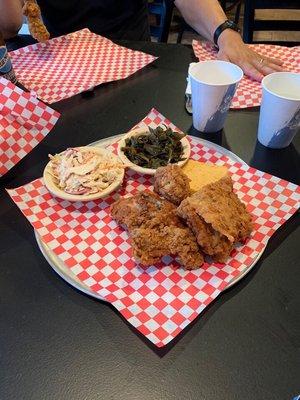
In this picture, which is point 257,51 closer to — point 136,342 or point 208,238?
point 208,238

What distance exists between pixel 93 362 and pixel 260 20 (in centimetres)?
227

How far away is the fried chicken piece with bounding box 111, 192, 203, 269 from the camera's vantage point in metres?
0.98

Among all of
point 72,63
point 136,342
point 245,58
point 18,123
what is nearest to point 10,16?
point 72,63

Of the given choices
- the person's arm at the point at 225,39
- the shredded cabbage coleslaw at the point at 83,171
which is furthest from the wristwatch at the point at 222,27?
the shredded cabbage coleslaw at the point at 83,171

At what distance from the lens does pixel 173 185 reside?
3.71 feet

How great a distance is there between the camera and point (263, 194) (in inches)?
47.6

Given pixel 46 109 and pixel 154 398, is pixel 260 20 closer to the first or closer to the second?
pixel 46 109

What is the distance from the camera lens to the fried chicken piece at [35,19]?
6.02ft

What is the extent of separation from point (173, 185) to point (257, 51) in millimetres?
1300

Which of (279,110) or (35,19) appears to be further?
(35,19)

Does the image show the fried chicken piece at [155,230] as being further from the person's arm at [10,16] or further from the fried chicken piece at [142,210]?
the person's arm at [10,16]

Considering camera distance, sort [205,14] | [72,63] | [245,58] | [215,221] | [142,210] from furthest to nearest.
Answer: [205,14] → [72,63] → [245,58] → [142,210] → [215,221]

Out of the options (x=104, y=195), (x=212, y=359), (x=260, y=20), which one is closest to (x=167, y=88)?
(x=104, y=195)

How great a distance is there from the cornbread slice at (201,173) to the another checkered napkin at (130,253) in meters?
0.07
